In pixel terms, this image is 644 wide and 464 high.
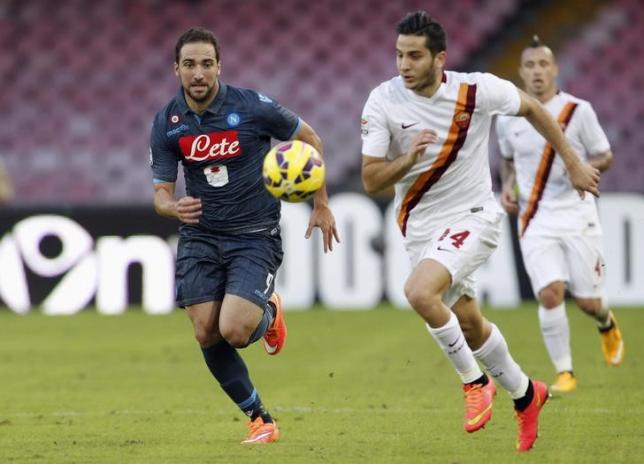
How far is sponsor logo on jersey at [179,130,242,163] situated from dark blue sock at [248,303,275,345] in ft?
2.76

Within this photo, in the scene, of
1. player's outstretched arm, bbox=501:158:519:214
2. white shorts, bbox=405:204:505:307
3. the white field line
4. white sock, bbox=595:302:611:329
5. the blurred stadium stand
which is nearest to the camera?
white shorts, bbox=405:204:505:307

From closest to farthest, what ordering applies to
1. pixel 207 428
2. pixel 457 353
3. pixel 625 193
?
pixel 457 353
pixel 207 428
pixel 625 193

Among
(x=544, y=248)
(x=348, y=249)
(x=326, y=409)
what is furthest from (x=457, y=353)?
(x=348, y=249)

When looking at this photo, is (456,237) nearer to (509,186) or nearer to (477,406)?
(477,406)

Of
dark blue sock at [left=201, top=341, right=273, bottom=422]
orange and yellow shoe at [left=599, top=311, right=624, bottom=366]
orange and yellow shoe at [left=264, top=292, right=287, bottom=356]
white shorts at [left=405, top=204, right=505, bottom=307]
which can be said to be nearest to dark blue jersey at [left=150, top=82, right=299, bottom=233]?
orange and yellow shoe at [left=264, top=292, right=287, bottom=356]

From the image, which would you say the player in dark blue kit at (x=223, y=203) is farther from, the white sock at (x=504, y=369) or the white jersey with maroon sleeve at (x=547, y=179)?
the white jersey with maroon sleeve at (x=547, y=179)

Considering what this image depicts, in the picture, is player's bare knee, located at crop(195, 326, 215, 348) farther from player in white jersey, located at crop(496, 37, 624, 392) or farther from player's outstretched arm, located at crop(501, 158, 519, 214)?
player's outstretched arm, located at crop(501, 158, 519, 214)

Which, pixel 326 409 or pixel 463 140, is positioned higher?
→ pixel 463 140

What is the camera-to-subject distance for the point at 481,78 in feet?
22.0

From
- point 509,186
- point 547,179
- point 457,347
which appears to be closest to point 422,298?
point 457,347

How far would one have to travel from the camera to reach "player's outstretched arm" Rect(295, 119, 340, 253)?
6837 millimetres

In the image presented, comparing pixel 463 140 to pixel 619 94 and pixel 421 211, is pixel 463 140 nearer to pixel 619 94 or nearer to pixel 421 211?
pixel 421 211

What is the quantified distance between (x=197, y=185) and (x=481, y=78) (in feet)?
5.04

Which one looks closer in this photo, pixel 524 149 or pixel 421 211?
pixel 421 211
